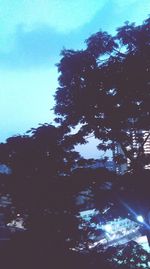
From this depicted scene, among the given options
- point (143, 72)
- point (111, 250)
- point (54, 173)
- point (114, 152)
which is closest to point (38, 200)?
point (54, 173)

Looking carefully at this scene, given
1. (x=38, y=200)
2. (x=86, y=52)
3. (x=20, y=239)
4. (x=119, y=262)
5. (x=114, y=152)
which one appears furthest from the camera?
(x=114, y=152)

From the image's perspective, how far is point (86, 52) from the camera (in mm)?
10234

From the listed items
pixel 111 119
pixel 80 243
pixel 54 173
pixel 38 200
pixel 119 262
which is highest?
pixel 111 119

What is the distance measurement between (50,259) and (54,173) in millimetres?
2497

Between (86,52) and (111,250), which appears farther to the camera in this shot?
(86,52)

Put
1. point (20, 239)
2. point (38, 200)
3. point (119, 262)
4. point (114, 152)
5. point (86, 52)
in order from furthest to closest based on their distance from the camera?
point (114, 152) → point (86, 52) → point (119, 262) → point (20, 239) → point (38, 200)

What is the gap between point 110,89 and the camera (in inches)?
376

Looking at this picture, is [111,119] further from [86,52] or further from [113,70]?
[86,52]

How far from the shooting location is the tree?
931 centimetres

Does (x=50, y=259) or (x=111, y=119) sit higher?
(x=111, y=119)

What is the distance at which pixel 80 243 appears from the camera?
8305 mm

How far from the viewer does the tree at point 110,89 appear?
931 centimetres

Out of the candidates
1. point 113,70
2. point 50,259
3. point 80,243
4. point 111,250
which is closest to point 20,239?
point 50,259

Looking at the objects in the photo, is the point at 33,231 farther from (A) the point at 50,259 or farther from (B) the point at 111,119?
(B) the point at 111,119
